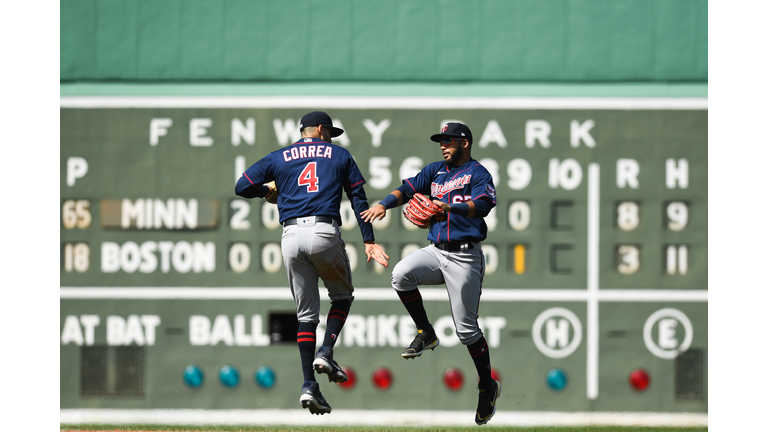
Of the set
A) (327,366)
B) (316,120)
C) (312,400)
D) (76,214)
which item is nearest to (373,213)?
(316,120)

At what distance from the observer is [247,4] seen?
9.63 m

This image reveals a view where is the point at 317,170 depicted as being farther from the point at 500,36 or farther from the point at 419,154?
the point at 500,36

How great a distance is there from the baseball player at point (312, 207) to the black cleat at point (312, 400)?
0.04 ft

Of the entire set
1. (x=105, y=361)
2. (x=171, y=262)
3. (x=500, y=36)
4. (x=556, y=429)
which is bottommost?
(x=556, y=429)

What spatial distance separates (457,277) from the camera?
632 centimetres

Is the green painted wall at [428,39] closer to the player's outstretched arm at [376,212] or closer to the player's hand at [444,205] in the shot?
the player's outstretched arm at [376,212]

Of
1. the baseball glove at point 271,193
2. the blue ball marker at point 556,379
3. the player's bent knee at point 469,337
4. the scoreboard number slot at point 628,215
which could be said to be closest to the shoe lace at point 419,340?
the player's bent knee at point 469,337

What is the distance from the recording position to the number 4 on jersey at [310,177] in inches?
242

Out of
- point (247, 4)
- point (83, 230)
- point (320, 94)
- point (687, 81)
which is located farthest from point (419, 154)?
point (83, 230)

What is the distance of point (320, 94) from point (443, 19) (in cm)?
196

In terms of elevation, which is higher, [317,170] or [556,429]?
[317,170]

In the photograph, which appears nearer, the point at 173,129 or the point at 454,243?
the point at 454,243

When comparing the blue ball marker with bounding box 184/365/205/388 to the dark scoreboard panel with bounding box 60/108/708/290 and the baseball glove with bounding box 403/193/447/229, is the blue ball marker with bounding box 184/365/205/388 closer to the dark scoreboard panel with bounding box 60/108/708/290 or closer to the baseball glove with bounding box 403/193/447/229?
the dark scoreboard panel with bounding box 60/108/708/290

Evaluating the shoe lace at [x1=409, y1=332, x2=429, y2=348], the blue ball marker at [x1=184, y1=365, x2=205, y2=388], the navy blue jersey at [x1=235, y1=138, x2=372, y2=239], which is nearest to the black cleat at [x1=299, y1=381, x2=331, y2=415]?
the shoe lace at [x1=409, y1=332, x2=429, y2=348]
